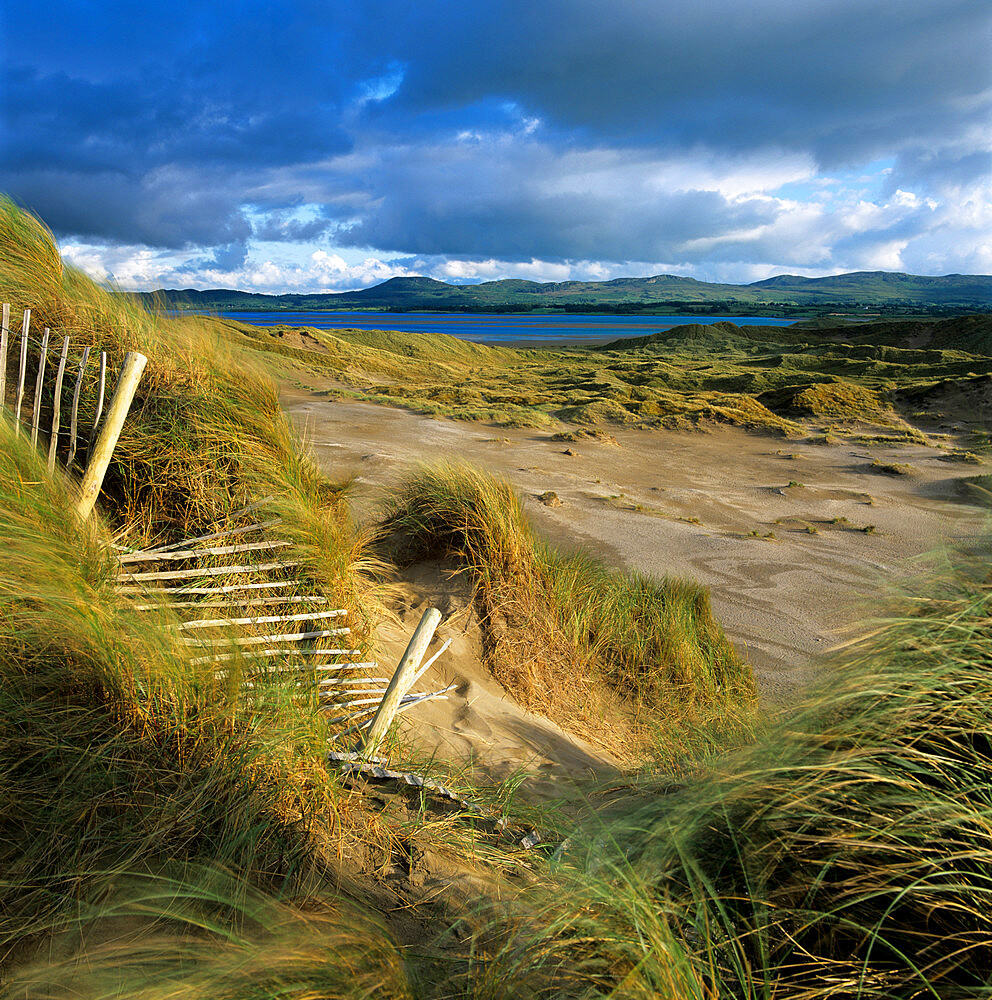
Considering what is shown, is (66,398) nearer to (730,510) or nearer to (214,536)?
(214,536)

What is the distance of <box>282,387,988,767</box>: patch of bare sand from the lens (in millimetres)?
5879

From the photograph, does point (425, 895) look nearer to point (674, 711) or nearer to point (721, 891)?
point (721, 891)

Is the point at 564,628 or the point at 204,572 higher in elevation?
the point at 204,572

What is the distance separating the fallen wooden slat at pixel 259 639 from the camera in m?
2.75

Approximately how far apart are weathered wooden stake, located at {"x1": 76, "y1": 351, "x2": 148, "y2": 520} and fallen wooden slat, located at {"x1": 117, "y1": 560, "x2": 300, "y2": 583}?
2.50ft

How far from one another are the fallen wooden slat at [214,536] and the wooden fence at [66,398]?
0.45 meters

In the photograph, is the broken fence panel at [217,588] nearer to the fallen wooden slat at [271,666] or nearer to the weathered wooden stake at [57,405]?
the fallen wooden slat at [271,666]

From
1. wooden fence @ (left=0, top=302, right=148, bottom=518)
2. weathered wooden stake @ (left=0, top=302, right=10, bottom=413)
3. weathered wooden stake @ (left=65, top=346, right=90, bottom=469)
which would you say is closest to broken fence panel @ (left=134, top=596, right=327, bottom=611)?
wooden fence @ (left=0, top=302, right=148, bottom=518)

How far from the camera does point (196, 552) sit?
378 cm

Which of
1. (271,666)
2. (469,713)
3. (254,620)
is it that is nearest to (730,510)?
(469,713)

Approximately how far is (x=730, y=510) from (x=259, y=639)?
9.71 m

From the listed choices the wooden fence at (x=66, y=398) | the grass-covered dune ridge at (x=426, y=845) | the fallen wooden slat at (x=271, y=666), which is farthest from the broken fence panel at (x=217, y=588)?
the wooden fence at (x=66, y=398)

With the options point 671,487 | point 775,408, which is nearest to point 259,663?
point 671,487

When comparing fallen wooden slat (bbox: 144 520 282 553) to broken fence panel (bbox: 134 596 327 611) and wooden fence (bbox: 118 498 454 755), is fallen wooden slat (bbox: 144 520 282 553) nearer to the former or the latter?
wooden fence (bbox: 118 498 454 755)
